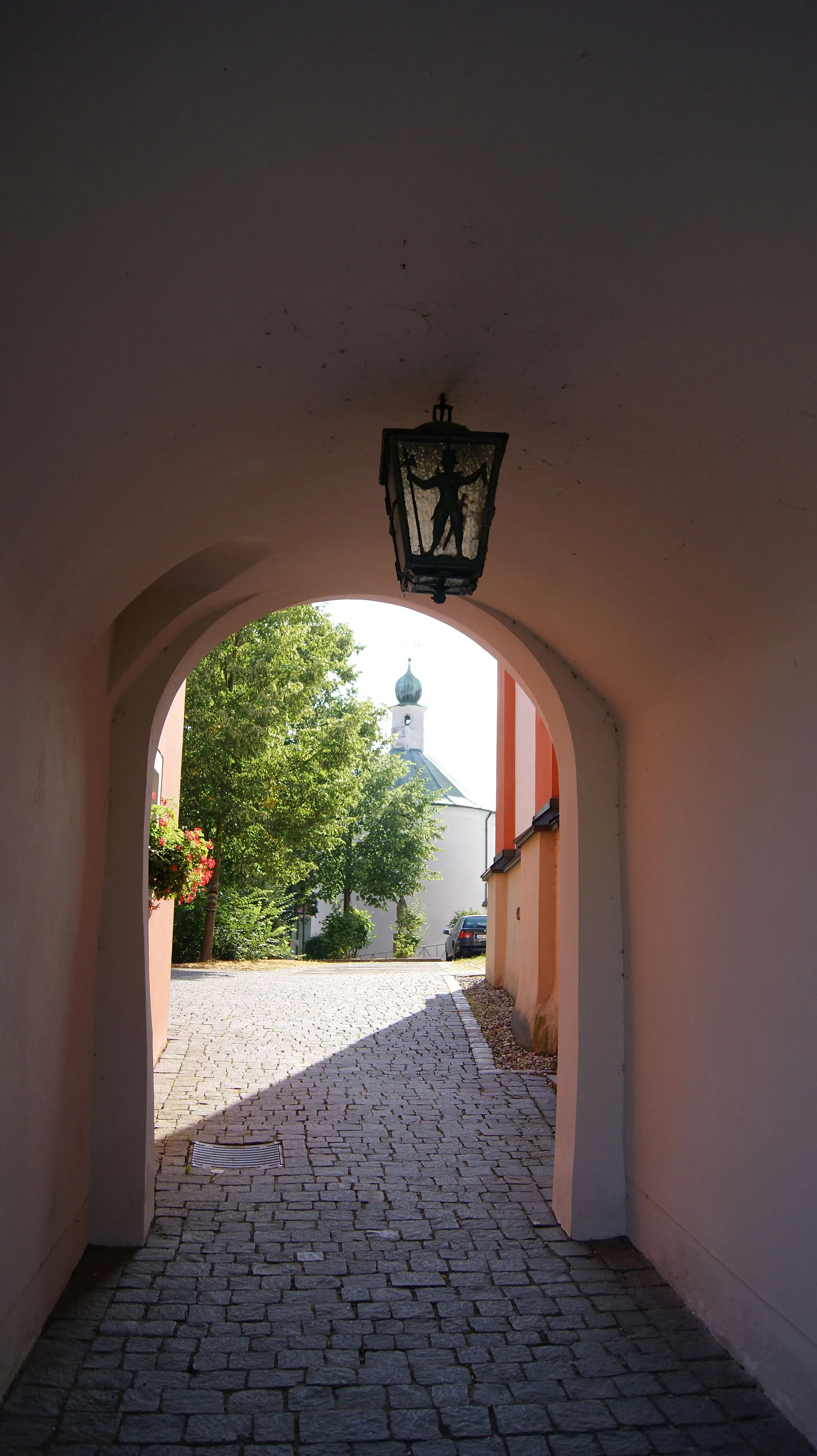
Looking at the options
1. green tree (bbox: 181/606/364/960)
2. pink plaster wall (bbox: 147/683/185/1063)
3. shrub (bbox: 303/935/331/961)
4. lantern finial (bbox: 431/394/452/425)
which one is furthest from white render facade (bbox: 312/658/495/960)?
lantern finial (bbox: 431/394/452/425)

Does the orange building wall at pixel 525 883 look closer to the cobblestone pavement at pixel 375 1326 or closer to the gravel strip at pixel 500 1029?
the gravel strip at pixel 500 1029

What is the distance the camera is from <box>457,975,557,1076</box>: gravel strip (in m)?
10.2

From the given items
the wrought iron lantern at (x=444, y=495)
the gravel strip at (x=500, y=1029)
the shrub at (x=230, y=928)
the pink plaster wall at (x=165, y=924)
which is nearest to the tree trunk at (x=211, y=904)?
the shrub at (x=230, y=928)

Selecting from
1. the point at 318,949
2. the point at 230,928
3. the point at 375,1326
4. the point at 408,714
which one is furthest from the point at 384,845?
the point at 375,1326

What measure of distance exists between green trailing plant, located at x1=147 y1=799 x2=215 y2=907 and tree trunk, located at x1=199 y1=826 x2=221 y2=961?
10.6 m

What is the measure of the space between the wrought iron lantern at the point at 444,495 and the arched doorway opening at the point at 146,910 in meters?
2.19

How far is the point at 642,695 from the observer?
5688 millimetres

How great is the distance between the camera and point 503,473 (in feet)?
14.3

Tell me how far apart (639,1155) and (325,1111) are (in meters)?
3.56

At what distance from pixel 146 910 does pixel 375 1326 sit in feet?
8.02

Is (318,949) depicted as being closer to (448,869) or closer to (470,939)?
(470,939)

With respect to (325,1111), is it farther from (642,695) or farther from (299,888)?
(299,888)

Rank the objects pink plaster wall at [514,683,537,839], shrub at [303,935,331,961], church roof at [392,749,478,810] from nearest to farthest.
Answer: pink plaster wall at [514,683,537,839] < shrub at [303,935,331,961] < church roof at [392,749,478,810]

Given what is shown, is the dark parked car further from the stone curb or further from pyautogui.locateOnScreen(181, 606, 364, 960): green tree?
the stone curb
